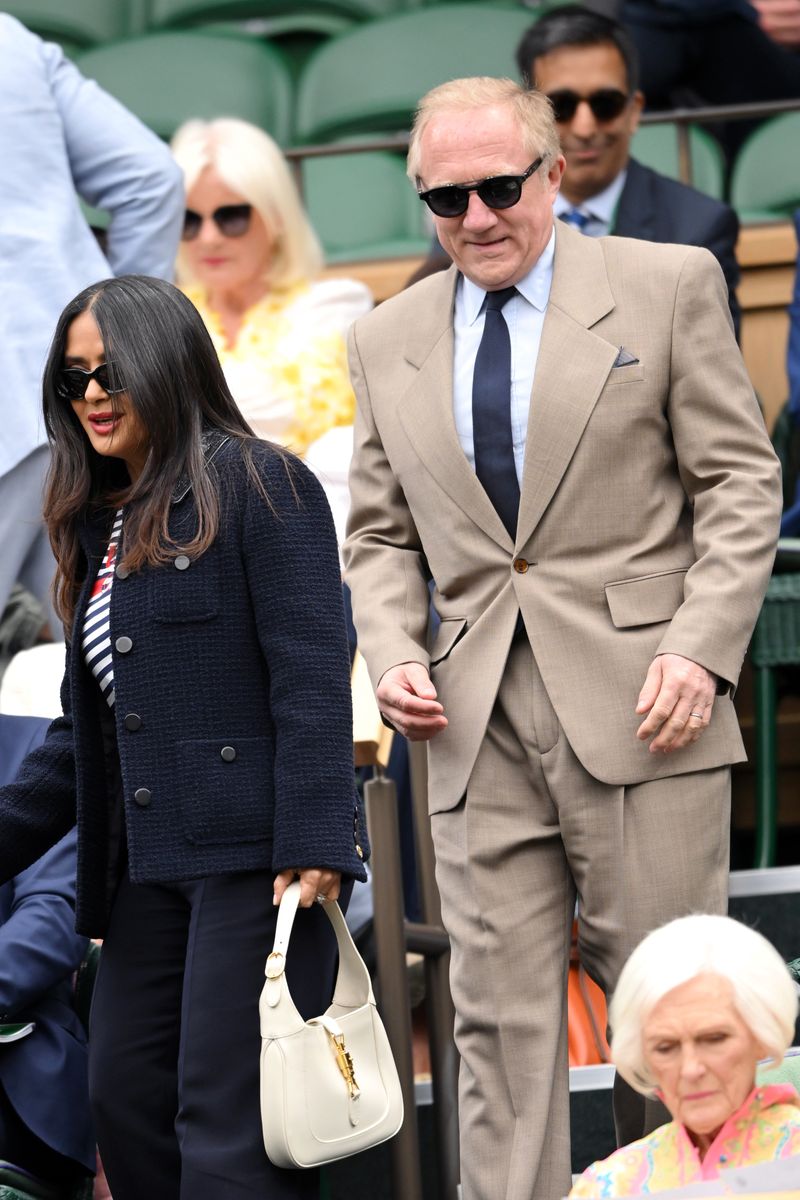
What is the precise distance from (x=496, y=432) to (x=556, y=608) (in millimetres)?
259

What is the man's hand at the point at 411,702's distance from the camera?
261 cm

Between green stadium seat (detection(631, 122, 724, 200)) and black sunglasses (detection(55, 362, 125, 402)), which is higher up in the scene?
black sunglasses (detection(55, 362, 125, 402))

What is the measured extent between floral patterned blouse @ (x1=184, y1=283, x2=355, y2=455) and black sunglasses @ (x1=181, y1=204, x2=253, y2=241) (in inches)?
7.3

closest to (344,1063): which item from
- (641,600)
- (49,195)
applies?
(641,600)

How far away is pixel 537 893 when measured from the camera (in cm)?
265

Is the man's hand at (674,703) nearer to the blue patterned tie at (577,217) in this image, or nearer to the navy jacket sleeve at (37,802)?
the navy jacket sleeve at (37,802)

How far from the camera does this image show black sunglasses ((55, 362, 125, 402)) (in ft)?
8.34

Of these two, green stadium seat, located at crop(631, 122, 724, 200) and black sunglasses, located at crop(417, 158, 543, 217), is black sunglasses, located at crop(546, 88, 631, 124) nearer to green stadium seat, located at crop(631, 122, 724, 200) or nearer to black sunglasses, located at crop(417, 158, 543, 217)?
green stadium seat, located at crop(631, 122, 724, 200)

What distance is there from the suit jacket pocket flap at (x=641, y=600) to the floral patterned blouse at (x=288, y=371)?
2.32 m

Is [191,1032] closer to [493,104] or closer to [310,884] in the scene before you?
[310,884]

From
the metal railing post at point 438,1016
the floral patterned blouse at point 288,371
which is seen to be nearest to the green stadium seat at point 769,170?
the floral patterned blouse at point 288,371

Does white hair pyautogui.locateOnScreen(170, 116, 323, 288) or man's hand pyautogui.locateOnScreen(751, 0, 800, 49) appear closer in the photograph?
white hair pyautogui.locateOnScreen(170, 116, 323, 288)

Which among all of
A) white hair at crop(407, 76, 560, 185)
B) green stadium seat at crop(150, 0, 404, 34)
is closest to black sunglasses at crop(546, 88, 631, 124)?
white hair at crop(407, 76, 560, 185)

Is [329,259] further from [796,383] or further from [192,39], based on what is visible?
[796,383]
